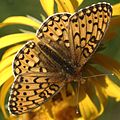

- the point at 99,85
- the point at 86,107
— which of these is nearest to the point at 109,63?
the point at 99,85

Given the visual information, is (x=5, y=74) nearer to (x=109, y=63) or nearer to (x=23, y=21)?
(x=23, y=21)

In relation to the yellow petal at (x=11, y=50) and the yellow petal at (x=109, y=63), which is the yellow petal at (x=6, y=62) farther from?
the yellow petal at (x=109, y=63)

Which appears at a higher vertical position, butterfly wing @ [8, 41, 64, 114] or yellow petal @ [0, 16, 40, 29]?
yellow petal @ [0, 16, 40, 29]

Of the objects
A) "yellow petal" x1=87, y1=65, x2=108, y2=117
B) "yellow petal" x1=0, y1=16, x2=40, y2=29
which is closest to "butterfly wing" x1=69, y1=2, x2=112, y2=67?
"yellow petal" x1=87, y1=65, x2=108, y2=117

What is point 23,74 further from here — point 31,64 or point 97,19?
point 97,19

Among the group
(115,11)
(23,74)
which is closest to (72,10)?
(115,11)

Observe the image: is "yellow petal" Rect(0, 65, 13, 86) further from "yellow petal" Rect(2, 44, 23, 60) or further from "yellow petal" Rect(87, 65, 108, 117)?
"yellow petal" Rect(87, 65, 108, 117)
